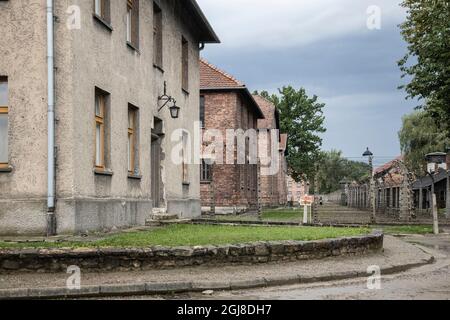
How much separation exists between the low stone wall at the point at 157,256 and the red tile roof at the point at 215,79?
82.4 ft

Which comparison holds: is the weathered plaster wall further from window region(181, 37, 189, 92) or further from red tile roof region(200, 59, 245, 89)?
red tile roof region(200, 59, 245, 89)

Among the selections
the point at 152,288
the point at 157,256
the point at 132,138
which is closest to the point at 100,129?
the point at 132,138

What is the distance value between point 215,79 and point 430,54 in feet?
49.3

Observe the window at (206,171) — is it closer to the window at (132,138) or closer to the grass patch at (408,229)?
the grass patch at (408,229)

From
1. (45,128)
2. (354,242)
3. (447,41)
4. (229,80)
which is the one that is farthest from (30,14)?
(229,80)

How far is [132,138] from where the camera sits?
17.4 meters

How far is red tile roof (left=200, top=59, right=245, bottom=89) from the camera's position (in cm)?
3625

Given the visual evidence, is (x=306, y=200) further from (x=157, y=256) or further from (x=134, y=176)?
(x=157, y=256)

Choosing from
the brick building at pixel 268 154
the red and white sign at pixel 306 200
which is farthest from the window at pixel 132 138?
the brick building at pixel 268 154

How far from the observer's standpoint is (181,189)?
2241 centimetres

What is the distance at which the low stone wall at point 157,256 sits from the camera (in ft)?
30.4

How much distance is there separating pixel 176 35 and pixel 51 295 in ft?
49.8

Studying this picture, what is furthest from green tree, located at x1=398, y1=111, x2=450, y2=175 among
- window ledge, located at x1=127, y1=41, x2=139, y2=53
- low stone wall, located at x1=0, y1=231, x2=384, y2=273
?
low stone wall, located at x1=0, y1=231, x2=384, y2=273
